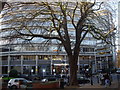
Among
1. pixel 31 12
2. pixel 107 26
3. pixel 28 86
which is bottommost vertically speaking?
pixel 28 86

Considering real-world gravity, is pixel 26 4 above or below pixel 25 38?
above

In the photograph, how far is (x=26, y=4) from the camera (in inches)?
693

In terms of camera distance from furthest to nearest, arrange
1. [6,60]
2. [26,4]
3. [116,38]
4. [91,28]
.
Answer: [6,60]
[116,38]
[91,28]
[26,4]

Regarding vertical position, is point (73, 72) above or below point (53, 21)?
below

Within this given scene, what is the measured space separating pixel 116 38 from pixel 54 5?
7.58 m

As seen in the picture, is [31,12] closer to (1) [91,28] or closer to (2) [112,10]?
(1) [91,28]

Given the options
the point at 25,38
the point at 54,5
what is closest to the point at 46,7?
the point at 54,5

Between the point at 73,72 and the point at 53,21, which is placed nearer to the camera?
the point at 53,21

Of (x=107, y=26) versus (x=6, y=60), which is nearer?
(x=107, y=26)

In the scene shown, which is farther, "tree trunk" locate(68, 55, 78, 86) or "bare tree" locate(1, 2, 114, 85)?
"tree trunk" locate(68, 55, 78, 86)

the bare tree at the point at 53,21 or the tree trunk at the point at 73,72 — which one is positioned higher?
the bare tree at the point at 53,21

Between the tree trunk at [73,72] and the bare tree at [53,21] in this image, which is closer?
the bare tree at [53,21]

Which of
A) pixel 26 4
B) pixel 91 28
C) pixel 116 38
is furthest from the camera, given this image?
pixel 116 38

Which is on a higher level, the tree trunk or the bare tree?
the bare tree
